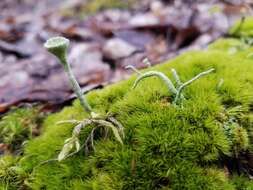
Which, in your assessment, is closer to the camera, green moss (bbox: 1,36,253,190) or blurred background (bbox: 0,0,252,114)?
green moss (bbox: 1,36,253,190)

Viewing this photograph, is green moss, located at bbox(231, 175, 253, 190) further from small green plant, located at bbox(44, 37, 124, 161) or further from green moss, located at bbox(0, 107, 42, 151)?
green moss, located at bbox(0, 107, 42, 151)

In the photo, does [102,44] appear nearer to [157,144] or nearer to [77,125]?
[77,125]

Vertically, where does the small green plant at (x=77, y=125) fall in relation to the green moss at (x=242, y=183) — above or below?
above

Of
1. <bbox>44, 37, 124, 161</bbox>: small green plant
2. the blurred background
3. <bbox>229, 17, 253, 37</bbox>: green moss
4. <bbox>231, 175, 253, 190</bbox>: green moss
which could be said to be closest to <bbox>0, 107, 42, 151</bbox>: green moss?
the blurred background

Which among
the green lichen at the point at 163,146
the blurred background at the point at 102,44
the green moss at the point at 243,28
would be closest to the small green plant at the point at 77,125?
the green lichen at the point at 163,146

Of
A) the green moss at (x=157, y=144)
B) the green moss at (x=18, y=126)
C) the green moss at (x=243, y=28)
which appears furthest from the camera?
the green moss at (x=243, y=28)

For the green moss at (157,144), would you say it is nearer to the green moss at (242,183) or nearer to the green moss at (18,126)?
the green moss at (242,183)

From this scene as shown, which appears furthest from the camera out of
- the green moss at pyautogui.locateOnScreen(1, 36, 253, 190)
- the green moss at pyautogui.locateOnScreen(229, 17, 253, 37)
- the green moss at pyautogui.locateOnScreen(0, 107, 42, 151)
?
the green moss at pyautogui.locateOnScreen(229, 17, 253, 37)

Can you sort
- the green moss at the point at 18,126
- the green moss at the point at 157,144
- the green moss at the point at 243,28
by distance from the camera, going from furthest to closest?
the green moss at the point at 243,28
the green moss at the point at 18,126
the green moss at the point at 157,144
